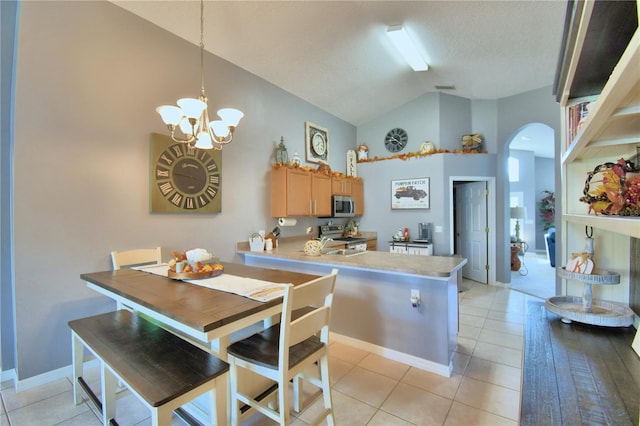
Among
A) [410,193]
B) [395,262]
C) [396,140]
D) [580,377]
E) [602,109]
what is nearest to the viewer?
[602,109]

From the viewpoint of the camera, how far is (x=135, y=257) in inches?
103

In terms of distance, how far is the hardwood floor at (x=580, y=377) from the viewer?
750 millimetres

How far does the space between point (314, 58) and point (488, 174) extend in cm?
364

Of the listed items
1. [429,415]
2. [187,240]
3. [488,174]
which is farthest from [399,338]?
[488,174]

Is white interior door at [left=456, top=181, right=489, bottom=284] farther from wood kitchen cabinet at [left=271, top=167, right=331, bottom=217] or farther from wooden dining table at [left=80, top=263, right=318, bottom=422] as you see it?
wooden dining table at [left=80, top=263, right=318, bottom=422]

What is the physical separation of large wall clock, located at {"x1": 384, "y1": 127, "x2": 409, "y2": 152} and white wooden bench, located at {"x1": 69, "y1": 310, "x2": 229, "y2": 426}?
5.01 metres

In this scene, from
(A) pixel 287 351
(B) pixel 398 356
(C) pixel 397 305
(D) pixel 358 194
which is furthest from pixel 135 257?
(D) pixel 358 194

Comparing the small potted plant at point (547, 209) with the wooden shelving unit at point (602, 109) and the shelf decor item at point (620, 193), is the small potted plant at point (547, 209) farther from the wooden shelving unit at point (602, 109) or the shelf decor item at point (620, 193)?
the shelf decor item at point (620, 193)

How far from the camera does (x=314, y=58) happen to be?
3721 millimetres

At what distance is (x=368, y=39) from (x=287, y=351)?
11.9ft

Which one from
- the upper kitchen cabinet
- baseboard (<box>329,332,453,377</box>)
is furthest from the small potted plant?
the upper kitchen cabinet

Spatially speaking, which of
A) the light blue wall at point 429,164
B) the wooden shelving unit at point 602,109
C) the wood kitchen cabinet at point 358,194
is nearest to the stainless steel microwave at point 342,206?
the wood kitchen cabinet at point 358,194

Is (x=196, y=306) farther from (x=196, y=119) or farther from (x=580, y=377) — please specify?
(x=580, y=377)

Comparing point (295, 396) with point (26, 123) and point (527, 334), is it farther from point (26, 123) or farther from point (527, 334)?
point (26, 123)
